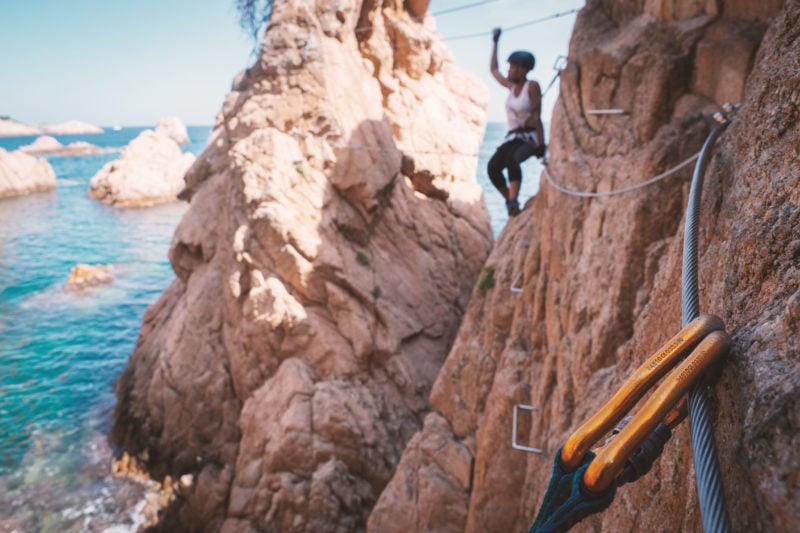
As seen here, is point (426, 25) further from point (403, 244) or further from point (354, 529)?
point (354, 529)

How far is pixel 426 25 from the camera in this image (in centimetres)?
1497

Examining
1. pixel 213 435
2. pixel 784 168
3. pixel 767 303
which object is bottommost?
pixel 213 435

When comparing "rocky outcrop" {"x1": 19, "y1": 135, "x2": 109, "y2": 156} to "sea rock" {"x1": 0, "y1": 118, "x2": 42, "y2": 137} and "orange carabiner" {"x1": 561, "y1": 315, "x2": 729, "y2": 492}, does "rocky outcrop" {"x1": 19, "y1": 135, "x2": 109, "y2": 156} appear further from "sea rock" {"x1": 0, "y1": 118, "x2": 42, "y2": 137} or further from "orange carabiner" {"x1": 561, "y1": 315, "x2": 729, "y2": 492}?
"orange carabiner" {"x1": 561, "y1": 315, "x2": 729, "y2": 492}

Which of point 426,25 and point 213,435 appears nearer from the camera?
point 213,435

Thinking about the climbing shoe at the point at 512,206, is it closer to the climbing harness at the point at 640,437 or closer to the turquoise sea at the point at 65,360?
the climbing harness at the point at 640,437

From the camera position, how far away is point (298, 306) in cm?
965

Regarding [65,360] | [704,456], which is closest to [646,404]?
[704,456]

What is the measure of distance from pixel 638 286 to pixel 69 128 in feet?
790

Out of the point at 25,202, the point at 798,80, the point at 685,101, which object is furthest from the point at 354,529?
the point at 25,202

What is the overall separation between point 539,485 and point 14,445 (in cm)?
1388

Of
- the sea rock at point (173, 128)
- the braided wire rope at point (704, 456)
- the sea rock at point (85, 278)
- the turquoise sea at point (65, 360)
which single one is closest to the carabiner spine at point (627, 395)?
the braided wire rope at point (704, 456)

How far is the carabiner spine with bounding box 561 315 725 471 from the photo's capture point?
1.22 meters

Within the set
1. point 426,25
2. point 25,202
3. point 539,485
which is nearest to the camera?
point 539,485

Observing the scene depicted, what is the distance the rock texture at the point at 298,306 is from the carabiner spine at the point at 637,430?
827 cm
